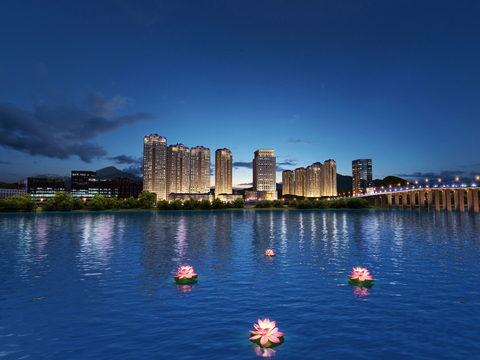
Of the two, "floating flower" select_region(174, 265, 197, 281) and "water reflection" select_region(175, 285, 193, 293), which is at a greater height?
"floating flower" select_region(174, 265, 197, 281)

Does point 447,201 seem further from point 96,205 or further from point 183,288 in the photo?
point 96,205

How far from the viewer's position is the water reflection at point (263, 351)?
11.0m

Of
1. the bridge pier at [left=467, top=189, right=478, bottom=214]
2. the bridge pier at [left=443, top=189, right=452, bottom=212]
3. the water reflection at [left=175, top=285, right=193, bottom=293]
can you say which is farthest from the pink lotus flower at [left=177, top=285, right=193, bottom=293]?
the bridge pier at [left=443, top=189, right=452, bottom=212]

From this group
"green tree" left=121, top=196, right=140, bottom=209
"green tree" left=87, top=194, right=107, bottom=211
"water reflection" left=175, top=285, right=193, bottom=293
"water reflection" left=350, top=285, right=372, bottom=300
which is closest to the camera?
"water reflection" left=350, top=285, right=372, bottom=300

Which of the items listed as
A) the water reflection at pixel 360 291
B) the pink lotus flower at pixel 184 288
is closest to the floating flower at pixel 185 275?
the pink lotus flower at pixel 184 288

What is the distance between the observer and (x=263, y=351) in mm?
11328

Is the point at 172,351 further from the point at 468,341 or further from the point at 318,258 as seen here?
the point at 318,258

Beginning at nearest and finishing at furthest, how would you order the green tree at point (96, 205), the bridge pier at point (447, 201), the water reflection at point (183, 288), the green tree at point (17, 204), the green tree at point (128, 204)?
the water reflection at point (183, 288), the green tree at point (17, 204), the bridge pier at point (447, 201), the green tree at point (96, 205), the green tree at point (128, 204)

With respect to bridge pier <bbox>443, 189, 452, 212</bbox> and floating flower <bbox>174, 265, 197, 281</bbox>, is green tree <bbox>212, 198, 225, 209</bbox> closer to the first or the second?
bridge pier <bbox>443, 189, 452, 212</bbox>

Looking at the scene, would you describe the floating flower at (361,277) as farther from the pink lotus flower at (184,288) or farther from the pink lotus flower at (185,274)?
the pink lotus flower at (185,274)

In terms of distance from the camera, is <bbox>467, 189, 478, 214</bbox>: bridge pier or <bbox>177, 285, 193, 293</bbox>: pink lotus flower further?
<bbox>467, 189, 478, 214</bbox>: bridge pier

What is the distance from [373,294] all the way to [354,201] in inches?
6951

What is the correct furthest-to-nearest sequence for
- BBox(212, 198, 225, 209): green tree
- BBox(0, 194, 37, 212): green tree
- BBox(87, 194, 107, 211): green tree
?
BBox(212, 198, 225, 209): green tree, BBox(87, 194, 107, 211): green tree, BBox(0, 194, 37, 212): green tree

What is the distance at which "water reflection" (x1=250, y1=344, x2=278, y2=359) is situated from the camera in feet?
36.2
